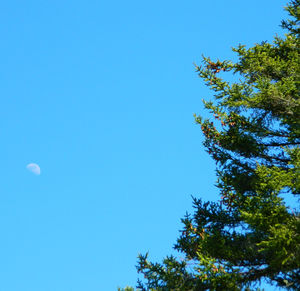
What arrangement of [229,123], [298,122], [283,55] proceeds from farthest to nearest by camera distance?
[283,55], [229,123], [298,122]

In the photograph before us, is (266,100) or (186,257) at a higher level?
(266,100)

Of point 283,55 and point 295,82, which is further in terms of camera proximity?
point 283,55

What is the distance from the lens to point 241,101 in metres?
12.3

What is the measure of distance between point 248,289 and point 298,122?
14.2ft

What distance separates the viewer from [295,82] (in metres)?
12.3

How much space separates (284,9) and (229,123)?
5.15 metres

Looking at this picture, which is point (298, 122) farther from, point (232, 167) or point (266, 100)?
point (232, 167)

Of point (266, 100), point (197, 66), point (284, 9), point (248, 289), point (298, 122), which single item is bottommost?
point (248, 289)

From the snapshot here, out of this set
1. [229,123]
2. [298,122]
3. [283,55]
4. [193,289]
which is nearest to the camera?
[193,289]

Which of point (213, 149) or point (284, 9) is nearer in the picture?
point (213, 149)

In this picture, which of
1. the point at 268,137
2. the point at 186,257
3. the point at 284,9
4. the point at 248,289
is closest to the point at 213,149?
the point at 268,137

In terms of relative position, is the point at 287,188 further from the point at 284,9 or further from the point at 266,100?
the point at 284,9

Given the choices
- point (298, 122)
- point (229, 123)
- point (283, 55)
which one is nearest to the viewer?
point (298, 122)

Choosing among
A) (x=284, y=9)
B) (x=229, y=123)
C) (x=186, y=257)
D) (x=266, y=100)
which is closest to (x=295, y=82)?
(x=266, y=100)
